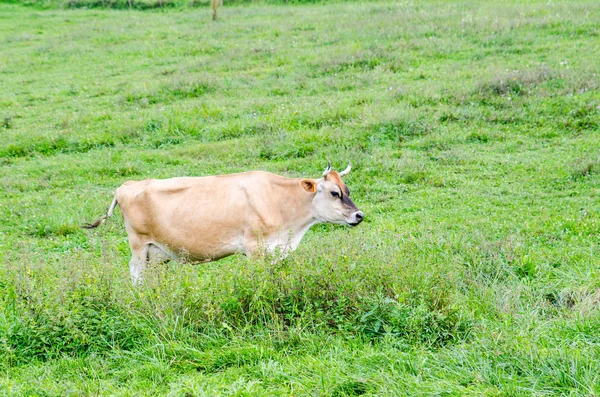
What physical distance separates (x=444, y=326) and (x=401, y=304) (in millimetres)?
425

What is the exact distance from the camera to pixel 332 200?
8523 mm

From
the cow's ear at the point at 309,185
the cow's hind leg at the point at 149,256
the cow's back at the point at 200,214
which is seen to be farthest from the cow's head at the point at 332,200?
the cow's hind leg at the point at 149,256

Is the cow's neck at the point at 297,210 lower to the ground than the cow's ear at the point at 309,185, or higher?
lower

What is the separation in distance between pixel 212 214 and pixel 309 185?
136 cm

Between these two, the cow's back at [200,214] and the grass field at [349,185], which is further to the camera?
the cow's back at [200,214]

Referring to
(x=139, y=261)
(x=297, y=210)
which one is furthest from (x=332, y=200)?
(x=139, y=261)

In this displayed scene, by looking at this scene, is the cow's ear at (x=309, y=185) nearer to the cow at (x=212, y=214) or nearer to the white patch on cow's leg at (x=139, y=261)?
the cow at (x=212, y=214)

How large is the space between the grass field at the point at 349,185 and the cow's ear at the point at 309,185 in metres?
0.69

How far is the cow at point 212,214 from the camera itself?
797 centimetres

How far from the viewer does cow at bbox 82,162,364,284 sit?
7.97 meters

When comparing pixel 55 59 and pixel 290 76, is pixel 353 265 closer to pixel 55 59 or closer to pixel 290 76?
pixel 290 76

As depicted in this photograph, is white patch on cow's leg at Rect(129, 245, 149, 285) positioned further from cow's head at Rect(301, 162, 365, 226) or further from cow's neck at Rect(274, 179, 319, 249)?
cow's head at Rect(301, 162, 365, 226)

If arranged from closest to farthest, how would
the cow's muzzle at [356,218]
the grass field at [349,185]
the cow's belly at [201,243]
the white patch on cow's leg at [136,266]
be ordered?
the grass field at [349,185] → the cow's belly at [201,243] → the white patch on cow's leg at [136,266] → the cow's muzzle at [356,218]

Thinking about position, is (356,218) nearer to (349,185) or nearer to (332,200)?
(332,200)
